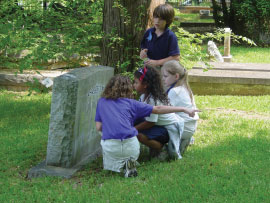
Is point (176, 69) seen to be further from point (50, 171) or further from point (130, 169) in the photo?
point (50, 171)

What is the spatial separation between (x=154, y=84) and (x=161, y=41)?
0.88 meters

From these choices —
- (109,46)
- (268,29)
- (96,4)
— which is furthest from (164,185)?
(268,29)

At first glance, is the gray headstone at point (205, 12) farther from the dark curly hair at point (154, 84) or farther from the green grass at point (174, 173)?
the dark curly hair at point (154, 84)

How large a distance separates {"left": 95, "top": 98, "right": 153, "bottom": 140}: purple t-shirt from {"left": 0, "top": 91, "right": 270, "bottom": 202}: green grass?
0.46 metres

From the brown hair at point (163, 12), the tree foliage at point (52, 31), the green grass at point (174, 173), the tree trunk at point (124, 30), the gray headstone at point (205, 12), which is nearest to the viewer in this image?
the green grass at point (174, 173)

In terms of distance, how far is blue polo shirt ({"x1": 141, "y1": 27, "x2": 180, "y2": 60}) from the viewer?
526cm

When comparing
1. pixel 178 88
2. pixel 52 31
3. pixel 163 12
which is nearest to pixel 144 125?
pixel 178 88

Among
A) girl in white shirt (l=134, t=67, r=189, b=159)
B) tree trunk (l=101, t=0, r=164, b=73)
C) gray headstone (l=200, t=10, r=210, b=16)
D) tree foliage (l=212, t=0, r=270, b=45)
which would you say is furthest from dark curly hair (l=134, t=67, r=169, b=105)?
gray headstone (l=200, t=10, r=210, b=16)

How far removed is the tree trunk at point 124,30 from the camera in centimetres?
667

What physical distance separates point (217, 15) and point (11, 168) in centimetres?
1446

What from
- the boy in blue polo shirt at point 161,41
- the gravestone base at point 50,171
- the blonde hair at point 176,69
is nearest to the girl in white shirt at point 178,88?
the blonde hair at point 176,69

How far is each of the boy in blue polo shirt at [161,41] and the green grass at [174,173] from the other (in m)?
1.18

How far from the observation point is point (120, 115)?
4.29 meters

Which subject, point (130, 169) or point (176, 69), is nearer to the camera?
point (130, 169)
